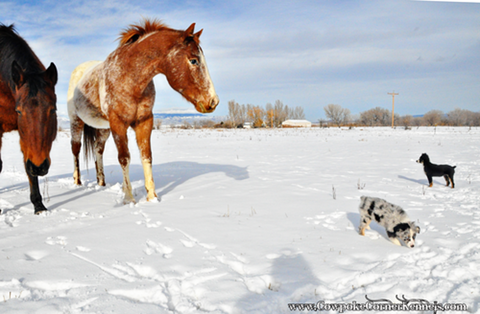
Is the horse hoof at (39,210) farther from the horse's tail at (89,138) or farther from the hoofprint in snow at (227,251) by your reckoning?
the horse's tail at (89,138)

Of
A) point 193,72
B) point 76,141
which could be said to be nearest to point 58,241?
point 193,72

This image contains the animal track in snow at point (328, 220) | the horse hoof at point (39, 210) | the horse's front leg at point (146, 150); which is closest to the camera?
the animal track in snow at point (328, 220)

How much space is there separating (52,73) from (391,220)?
412 centimetres

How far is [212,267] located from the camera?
2.37 meters

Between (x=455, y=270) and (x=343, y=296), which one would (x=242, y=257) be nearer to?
(x=343, y=296)

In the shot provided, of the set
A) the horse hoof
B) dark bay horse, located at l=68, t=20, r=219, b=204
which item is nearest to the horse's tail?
dark bay horse, located at l=68, t=20, r=219, b=204

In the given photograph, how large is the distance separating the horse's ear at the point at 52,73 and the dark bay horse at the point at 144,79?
91 centimetres

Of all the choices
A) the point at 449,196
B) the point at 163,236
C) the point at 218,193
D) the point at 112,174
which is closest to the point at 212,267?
the point at 163,236

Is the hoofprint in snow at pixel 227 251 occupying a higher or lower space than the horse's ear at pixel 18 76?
lower

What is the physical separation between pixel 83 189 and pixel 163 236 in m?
3.31

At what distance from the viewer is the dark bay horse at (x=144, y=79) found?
387 centimetres

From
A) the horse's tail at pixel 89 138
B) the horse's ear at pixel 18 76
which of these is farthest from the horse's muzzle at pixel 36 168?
the horse's tail at pixel 89 138

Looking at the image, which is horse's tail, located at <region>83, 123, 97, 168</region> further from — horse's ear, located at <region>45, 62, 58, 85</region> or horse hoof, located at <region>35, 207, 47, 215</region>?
horse's ear, located at <region>45, 62, 58, 85</region>

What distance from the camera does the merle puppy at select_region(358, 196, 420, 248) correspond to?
274 centimetres
